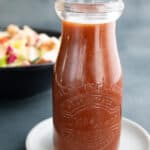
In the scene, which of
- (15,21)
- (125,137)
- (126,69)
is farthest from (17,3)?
(125,137)

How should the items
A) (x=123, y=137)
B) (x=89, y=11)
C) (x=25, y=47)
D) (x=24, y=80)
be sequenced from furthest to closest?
1. (x=25, y=47)
2. (x=24, y=80)
3. (x=123, y=137)
4. (x=89, y=11)

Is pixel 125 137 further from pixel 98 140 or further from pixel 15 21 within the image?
pixel 15 21

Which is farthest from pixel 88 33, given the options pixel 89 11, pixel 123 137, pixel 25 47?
pixel 25 47

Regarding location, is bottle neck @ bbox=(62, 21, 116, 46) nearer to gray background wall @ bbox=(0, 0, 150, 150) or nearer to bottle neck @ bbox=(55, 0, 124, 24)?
→ bottle neck @ bbox=(55, 0, 124, 24)

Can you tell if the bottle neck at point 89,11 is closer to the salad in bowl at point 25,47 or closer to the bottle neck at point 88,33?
the bottle neck at point 88,33

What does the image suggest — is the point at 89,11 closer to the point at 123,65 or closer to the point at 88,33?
the point at 88,33

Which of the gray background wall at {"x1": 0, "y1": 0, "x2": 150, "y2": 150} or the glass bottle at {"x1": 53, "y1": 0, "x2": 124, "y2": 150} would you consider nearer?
the glass bottle at {"x1": 53, "y1": 0, "x2": 124, "y2": 150}

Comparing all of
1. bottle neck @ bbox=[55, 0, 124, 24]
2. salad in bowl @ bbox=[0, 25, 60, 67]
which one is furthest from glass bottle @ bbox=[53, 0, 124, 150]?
salad in bowl @ bbox=[0, 25, 60, 67]
